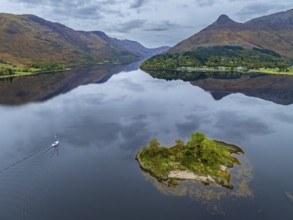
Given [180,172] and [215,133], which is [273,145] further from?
[180,172]

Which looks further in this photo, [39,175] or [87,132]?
[87,132]

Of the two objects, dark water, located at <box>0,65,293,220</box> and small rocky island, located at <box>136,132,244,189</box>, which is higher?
small rocky island, located at <box>136,132,244,189</box>

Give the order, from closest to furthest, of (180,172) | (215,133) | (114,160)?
(180,172), (114,160), (215,133)

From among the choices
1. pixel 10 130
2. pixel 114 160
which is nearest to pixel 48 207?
pixel 114 160

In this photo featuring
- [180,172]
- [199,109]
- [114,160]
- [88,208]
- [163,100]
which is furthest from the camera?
[163,100]

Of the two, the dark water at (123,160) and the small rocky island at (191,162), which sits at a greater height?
the small rocky island at (191,162)
